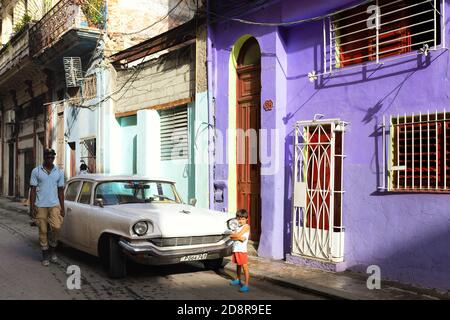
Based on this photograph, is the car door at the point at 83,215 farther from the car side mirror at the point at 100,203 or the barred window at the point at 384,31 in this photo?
the barred window at the point at 384,31

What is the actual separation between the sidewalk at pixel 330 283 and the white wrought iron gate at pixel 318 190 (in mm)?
382

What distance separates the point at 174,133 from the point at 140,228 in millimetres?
5949

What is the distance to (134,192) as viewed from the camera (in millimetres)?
7523

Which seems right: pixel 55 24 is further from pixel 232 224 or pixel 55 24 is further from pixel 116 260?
pixel 232 224

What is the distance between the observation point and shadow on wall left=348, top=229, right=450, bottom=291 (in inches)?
240

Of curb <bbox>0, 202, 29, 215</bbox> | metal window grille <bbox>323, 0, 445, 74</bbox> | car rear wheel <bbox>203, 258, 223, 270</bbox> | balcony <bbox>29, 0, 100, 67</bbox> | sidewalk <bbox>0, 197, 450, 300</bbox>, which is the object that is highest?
balcony <bbox>29, 0, 100, 67</bbox>

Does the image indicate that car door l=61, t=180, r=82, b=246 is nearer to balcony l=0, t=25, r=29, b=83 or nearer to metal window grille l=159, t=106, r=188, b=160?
metal window grille l=159, t=106, r=188, b=160

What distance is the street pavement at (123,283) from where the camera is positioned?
579 centimetres

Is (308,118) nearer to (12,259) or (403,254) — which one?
(403,254)

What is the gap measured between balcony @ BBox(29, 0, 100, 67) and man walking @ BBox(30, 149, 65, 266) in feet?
26.1

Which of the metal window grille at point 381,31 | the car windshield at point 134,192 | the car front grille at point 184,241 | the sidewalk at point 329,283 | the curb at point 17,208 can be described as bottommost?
the sidewalk at point 329,283

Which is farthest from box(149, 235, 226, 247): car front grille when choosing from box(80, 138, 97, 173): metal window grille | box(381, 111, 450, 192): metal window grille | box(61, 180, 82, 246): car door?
box(80, 138, 97, 173): metal window grille

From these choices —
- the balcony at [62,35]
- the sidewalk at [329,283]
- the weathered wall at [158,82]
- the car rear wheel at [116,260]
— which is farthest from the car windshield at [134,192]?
the balcony at [62,35]
